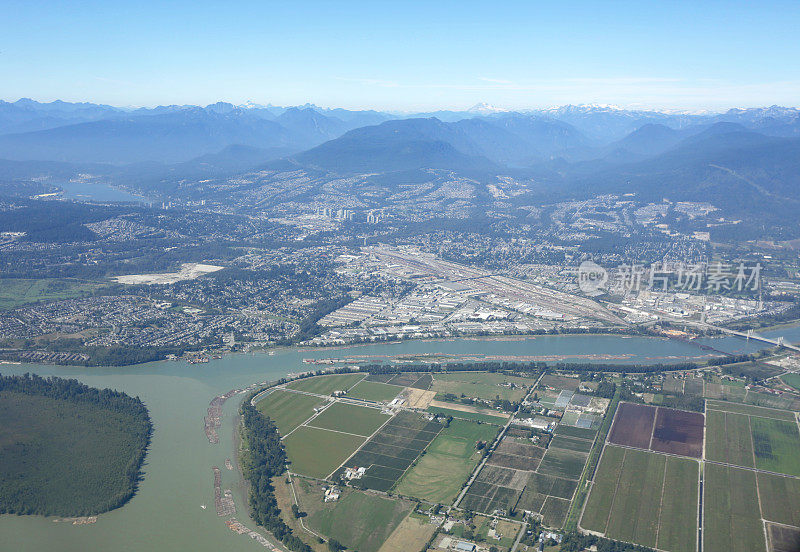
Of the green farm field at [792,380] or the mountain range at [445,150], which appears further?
the mountain range at [445,150]

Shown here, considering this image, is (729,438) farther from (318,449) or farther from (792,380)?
(318,449)

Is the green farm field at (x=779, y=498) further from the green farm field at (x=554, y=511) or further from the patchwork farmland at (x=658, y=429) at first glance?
the green farm field at (x=554, y=511)

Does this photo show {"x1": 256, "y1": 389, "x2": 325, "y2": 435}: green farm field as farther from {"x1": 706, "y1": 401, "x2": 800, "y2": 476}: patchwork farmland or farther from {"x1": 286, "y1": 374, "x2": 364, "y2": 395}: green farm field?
{"x1": 706, "y1": 401, "x2": 800, "y2": 476}: patchwork farmland

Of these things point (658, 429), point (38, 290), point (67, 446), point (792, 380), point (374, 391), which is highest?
point (67, 446)

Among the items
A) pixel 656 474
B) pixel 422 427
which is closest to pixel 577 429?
pixel 656 474

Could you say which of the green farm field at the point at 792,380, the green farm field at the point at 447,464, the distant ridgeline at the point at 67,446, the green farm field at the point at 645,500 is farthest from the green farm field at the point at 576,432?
the distant ridgeline at the point at 67,446

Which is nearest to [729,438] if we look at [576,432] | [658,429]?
[658,429]
